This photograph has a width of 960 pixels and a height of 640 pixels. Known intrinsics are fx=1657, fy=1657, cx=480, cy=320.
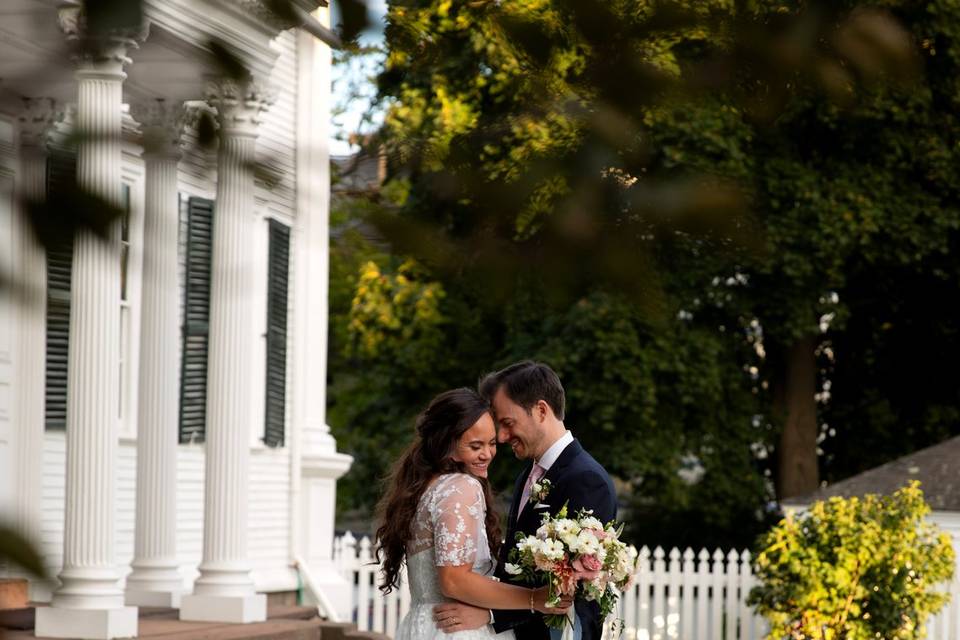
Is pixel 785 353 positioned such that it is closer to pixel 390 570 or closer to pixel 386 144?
pixel 390 570

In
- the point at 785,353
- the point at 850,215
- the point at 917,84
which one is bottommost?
the point at 917,84

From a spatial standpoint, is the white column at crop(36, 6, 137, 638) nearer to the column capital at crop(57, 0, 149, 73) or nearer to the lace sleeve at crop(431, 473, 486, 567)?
the lace sleeve at crop(431, 473, 486, 567)

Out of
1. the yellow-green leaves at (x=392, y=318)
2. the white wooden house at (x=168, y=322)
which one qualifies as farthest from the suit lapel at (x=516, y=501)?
the yellow-green leaves at (x=392, y=318)

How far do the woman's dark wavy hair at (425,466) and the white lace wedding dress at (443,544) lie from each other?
0.04 m

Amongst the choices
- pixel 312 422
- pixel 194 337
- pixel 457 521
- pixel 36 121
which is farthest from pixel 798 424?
pixel 36 121

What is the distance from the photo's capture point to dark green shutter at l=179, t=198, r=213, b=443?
513 inches

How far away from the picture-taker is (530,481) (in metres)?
5.92

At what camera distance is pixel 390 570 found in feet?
19.5

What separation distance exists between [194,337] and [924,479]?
26.7ft

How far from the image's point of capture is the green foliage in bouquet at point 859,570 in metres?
15.1

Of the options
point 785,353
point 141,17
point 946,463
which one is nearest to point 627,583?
point 141,17

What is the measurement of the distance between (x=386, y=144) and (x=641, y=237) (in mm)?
310

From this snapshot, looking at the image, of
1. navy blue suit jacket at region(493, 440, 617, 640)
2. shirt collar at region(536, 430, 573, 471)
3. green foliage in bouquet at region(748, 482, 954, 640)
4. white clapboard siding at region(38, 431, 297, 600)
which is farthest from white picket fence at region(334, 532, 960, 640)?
shirt collar at region(536, 430, 573, 471)

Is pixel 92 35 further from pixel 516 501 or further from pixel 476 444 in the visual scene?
pixel 516 501
